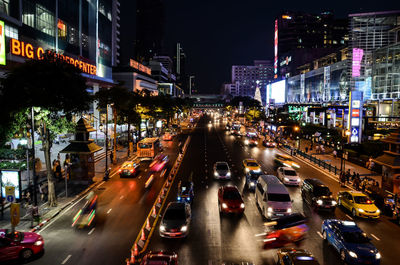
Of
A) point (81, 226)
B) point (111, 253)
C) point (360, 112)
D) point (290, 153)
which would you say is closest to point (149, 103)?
point (290, 153)

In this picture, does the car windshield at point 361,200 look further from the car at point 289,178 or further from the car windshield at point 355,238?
the car at point 289,178

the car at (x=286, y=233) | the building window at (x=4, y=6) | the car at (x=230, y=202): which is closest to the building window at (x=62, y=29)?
the building window at (x=4, y=6)

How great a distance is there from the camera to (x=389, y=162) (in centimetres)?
2391

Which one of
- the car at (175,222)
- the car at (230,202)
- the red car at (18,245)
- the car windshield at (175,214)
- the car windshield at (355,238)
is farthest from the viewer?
the car at (230,202)

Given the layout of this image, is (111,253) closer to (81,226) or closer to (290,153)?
(81,226)

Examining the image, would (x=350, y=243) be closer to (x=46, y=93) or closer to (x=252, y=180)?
(x=252, y=180)

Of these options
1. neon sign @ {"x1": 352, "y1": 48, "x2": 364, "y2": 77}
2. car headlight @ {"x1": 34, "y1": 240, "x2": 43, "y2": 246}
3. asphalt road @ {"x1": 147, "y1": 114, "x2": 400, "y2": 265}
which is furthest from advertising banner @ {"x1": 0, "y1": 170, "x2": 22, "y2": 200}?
neon sign @ {"x1": 352, "y1": 48, "x2": 364, "y2": 77}

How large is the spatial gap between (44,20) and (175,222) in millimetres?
52602

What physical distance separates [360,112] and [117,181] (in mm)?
39053

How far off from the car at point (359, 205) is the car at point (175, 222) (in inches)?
456

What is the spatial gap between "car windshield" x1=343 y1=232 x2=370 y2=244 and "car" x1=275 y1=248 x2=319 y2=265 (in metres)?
3.41

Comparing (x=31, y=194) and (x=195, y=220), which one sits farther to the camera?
(x=31, y=194)

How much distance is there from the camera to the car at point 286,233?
15641 millimetres

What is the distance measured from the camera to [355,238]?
1450cm
